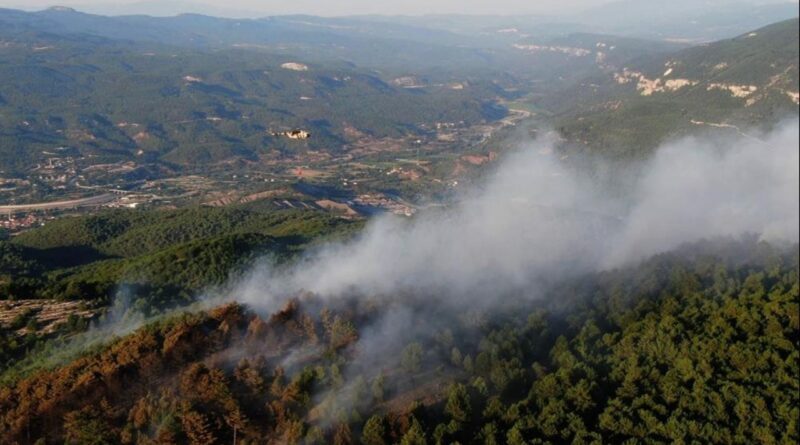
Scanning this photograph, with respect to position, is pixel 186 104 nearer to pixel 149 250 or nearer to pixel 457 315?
pixel 149 250

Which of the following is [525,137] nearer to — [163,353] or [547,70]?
[163,353]

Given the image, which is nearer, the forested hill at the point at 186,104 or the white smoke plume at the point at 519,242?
the white smoke plume at the point at 519,242

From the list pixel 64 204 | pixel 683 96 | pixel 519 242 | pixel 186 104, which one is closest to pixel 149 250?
pixel 519 242

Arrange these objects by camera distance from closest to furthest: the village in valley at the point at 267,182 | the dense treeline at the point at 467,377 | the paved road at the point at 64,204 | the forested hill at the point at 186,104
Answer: the dense treeline at the point at 467,377 < the paved road at the point at 64,204 < the village in valley at the point at 267,182 < the forested hill at the point at 186,104

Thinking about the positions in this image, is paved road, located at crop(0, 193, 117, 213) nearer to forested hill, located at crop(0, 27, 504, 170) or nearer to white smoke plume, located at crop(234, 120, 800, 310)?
forested hill, located at crop(0, 27, 504, 170)

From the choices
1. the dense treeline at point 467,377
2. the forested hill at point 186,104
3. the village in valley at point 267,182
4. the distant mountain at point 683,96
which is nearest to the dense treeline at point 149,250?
the dense treeline at point 467,377

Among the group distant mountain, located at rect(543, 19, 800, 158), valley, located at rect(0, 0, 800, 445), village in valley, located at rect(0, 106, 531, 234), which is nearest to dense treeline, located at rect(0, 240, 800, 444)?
valley, located at rect(0, 0, 800, 445)

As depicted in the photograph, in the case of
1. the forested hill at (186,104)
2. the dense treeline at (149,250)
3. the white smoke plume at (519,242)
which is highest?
the white smoke plume at (519,242)

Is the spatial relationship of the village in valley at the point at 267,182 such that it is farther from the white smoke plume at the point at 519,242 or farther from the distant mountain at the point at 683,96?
the white smoke plume at the point at 519,242
